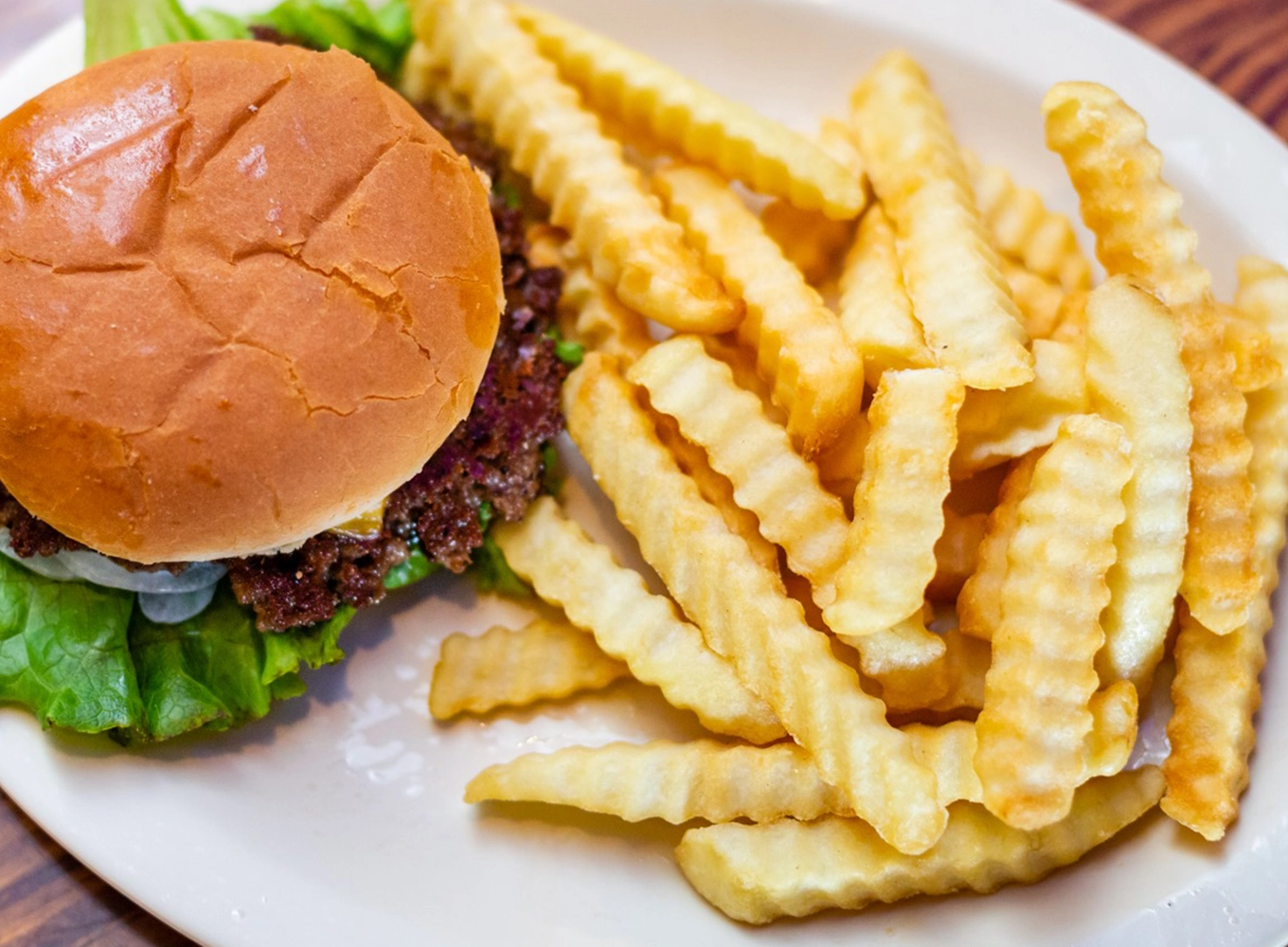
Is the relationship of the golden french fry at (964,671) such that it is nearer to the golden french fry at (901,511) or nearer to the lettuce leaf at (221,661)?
the golden french fry at (901,511)

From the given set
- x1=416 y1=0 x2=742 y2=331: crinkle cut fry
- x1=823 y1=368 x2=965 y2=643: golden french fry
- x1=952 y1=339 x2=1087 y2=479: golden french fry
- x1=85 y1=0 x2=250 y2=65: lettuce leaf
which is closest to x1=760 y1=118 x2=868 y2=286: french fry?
x1=416 y1=0 x2=742 y2=331: crinkle cut fry

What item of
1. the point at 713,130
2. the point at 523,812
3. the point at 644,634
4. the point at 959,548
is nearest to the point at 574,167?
the point at 713,130

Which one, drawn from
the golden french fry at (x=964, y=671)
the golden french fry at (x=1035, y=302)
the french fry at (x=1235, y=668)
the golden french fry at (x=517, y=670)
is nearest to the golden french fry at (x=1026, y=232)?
the golden french fry at (x=1035, y=302)

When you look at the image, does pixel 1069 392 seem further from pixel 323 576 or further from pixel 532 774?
pixel 323 576

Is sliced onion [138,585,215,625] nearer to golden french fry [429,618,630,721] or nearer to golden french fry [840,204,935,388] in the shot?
golden french fry [429,618,630,721]

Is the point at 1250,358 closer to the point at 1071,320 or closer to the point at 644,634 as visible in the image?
the point at 1071,320
